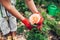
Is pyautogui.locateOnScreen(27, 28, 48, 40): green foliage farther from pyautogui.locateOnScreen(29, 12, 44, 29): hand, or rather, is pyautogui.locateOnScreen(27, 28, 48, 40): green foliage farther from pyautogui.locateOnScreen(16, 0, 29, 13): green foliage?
pyautogui.locateOnScreen(16, 0, 29, 13): green foliage

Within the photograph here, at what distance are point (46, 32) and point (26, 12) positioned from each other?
714 millimetres

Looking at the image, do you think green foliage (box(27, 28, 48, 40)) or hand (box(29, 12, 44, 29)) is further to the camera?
green foliage (box(27, 28, 48, 40))

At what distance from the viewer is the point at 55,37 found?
152 inches

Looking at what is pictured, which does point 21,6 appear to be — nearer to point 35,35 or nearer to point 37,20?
point 35,35

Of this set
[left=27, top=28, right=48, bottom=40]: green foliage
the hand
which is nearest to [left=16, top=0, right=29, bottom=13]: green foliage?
[left=27, top=28, right=48, bottom=40]: green foliage

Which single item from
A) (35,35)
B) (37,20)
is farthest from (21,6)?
(37,20)

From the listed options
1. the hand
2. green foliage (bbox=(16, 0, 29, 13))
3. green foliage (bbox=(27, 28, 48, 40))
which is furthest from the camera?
green foliage (bbox=(16, 0, 29, 13))

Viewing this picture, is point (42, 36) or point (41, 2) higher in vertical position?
point (41, 2)

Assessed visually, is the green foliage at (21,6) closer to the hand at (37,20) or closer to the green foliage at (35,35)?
the green foliage at (35,35)

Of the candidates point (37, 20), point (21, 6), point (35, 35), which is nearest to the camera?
point (37, 20)

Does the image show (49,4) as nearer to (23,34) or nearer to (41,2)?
(41,2)

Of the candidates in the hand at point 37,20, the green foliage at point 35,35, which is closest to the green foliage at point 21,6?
the green foliage at point 35,35

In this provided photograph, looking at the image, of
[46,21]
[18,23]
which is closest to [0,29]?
[18,23]

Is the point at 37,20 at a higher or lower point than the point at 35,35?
higher
